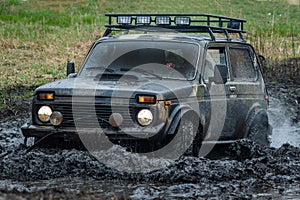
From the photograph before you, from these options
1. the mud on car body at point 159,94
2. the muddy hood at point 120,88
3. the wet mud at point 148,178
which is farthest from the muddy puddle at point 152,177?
the muddy hood at point 120,88

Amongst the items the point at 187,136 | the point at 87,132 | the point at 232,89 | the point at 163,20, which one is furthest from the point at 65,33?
the point at 87,132

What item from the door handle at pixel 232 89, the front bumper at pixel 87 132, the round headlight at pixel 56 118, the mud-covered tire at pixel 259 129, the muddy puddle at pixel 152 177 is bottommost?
the muddy puddle at pixel 152 177

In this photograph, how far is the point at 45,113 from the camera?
309 inches

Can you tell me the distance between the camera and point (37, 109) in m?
7.89

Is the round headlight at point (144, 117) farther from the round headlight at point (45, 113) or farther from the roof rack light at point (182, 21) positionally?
the roof rack light at point (182, 21)

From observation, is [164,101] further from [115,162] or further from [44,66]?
[44,66]

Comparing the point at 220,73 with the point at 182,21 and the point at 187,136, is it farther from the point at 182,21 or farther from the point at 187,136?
the point at 187,136

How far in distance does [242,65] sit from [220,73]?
1268 millimetres

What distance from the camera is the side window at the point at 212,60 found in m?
8.84

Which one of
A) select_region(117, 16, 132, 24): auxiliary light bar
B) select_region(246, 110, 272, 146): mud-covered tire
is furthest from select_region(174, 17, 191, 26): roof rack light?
select_region(246, 110, 272, 146): mud-covered tire

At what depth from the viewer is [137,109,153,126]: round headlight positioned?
7590 millimetres

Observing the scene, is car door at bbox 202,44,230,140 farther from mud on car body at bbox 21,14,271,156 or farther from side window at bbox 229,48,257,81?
side window at bbox 229,48,257,81

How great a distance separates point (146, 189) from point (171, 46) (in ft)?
7.73

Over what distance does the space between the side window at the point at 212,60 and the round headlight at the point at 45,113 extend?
2.00 metres
